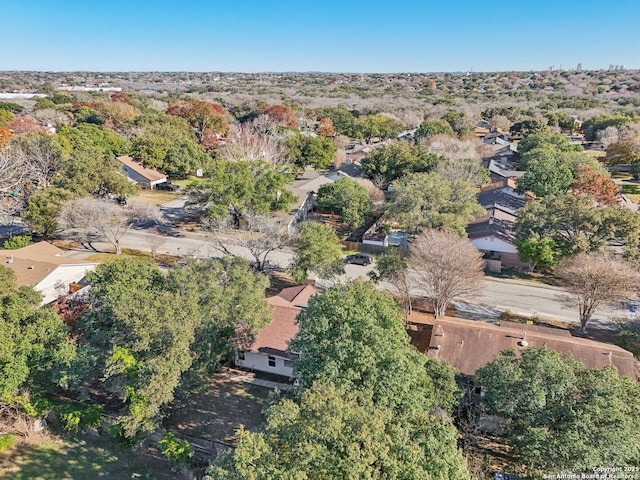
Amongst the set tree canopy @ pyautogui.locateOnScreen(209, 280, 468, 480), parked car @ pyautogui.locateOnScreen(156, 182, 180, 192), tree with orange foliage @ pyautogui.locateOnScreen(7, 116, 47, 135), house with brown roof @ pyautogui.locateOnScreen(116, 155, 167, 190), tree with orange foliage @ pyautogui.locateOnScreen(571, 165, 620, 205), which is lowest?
tree canopy @ pyautogui.locateOnScreen(209, 280, 468, 480)

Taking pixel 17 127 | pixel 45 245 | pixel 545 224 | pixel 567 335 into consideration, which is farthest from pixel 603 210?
pixel 17 127

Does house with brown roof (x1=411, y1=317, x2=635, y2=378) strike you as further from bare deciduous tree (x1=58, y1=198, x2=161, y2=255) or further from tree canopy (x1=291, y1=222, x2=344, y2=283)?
bare deciduous tree (x1=58, y1=198, x2=161, y2=255)

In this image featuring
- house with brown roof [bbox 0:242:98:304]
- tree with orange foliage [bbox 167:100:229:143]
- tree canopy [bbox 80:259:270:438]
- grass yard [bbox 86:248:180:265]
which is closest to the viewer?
tree canopy [bbox 80:259:270:438]

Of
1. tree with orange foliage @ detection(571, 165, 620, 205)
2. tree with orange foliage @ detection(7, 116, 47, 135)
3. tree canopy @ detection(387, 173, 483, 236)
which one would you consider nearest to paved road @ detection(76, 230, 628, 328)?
tree canopy @ detection(387, 173, 483, 236)

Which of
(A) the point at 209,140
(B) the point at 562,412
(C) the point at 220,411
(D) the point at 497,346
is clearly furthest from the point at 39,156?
(B) the point at 562,412

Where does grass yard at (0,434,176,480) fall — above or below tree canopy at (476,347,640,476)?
below

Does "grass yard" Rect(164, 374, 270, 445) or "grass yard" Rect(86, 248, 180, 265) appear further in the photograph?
"grass yard" Rect(86, 248, 180, 265)

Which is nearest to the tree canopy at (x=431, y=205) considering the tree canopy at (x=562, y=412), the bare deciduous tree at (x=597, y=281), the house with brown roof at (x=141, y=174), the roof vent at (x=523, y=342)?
the bare deciduous tree at (x=597, y=281)

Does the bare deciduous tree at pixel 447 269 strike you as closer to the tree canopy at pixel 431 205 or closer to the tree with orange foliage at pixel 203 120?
the tree canopy at pixel 431 205

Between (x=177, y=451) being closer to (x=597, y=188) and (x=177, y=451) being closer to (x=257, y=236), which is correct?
(x=257, y=236)
